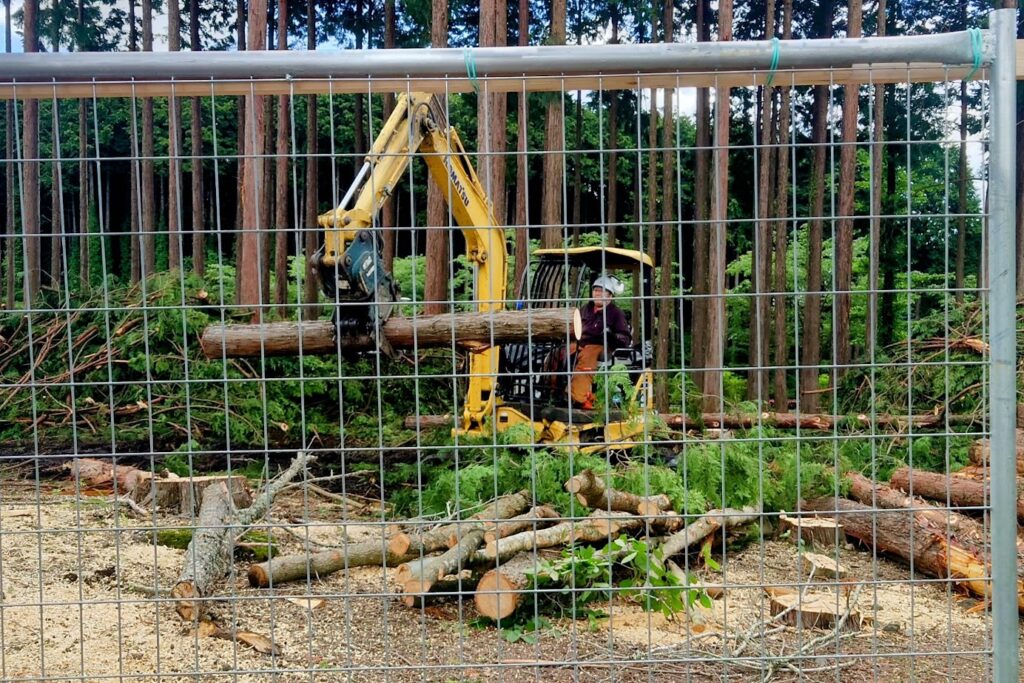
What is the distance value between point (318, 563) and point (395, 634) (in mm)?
1136

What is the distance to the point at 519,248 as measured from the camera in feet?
39.5

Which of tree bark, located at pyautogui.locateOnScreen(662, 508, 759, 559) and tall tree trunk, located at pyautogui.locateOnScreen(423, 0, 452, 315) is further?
tall tree trunk, located at pyautogui.locateOnScreen(423, 0, 452, 315)

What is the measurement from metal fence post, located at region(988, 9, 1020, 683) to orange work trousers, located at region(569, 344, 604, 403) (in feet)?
15.9

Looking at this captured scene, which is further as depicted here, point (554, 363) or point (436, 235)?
point (436, 235)

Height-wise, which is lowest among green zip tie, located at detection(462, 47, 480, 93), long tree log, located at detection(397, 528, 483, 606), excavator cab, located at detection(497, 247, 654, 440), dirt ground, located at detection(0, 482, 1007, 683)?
dirt ground, located at detection(0, 482, 1007, 683)

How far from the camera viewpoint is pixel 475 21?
811 inches

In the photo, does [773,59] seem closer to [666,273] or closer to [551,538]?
[551,538]

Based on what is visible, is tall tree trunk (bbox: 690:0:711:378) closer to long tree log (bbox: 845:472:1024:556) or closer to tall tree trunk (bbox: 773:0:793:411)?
tall tree trunk (bbox: 773:0:793:411)

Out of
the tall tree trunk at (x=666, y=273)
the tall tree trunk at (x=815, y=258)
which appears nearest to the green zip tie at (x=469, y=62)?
the tall tree trunk at (x=666, y=273)

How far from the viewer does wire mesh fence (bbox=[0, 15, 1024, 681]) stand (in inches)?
117

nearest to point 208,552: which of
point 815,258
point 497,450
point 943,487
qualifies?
point 497,450

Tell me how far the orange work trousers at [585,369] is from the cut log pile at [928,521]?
7.32 ft

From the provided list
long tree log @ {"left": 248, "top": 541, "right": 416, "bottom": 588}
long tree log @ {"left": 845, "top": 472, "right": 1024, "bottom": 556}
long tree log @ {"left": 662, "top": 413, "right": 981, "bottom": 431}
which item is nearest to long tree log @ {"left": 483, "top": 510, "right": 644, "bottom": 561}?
long tree log @ {"left": 248, "top": 541, "right": 416, "bottom": 588}

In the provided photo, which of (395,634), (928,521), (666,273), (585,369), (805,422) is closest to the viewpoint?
(395,634)
